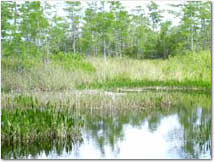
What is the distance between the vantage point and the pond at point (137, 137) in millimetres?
4571

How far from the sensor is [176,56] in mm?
8008

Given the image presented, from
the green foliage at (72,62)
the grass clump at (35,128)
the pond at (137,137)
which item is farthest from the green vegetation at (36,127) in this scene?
the green foliage at (72,62)

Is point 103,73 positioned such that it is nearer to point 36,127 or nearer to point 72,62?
point 72,62

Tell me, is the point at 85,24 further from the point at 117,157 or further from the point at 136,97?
the point at 117,157

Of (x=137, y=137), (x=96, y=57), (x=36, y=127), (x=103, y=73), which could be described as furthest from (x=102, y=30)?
(x=36, y=127)

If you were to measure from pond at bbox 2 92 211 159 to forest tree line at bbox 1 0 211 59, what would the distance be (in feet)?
5.18

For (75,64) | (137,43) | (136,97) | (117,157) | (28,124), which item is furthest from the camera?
(137,43)

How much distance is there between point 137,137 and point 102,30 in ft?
12.9

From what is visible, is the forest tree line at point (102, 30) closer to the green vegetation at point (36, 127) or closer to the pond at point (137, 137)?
the pond at point (137, 137)

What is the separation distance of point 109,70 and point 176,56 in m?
1.62

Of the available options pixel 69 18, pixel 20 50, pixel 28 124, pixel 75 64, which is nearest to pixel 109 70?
pixel 75 64

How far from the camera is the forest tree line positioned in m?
6.88

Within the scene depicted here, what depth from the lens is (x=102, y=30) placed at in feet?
28.3

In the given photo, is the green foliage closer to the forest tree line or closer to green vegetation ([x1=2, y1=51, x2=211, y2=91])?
green vegetation ([x1=2, y1=51, x2=211, y2=91])
